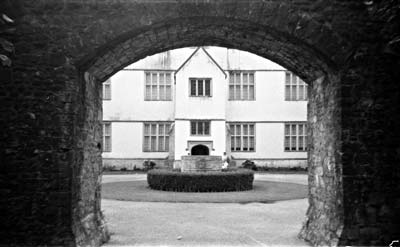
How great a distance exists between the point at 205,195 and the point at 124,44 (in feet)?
29.1

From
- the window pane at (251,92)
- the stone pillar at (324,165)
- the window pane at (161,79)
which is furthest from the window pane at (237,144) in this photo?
the stone pillar at (324,165)

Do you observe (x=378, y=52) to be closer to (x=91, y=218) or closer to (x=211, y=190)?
(x=91, y=218)

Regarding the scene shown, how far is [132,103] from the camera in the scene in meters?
27.3

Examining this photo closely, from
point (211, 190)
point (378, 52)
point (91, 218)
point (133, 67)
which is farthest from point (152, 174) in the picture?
point (133, 67)

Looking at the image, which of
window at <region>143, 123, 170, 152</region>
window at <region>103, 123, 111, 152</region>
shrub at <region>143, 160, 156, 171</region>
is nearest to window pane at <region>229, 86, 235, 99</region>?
window at <region>143, 123, 170, 152</region>

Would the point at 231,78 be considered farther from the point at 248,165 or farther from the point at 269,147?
the point at 248,165

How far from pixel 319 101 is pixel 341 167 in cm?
146

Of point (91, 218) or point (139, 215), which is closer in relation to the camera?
point (91, 218)

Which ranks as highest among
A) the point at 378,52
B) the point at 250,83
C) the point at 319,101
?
the point at 250,83

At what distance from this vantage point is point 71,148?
5.79 meters

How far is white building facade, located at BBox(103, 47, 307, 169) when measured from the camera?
2695 centimetres

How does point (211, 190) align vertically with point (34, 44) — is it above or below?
below

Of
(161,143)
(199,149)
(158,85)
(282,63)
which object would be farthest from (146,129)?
(282,63)

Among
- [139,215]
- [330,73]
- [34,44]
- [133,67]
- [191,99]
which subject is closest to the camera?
[34,44]
